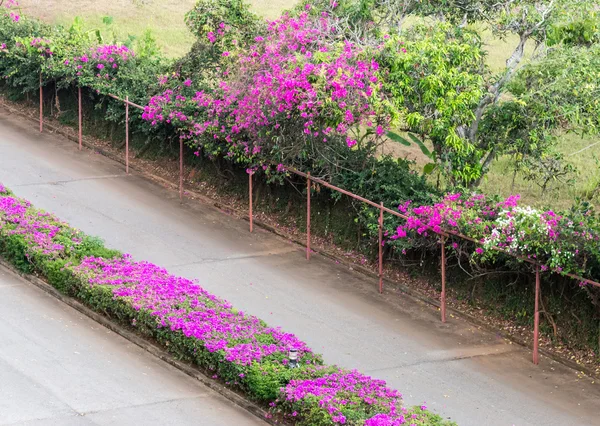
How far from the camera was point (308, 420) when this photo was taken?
1372 cm

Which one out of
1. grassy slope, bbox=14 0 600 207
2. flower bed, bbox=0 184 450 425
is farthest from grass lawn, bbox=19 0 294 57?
flower bed, bbox=0 184 450 425

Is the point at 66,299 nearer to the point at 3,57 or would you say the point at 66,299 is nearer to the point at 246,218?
the point at 246,218

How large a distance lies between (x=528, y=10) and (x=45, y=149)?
11752mm

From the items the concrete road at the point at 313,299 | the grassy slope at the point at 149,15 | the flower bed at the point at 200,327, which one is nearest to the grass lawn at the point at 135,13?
the grassy slope at the point at 149,15

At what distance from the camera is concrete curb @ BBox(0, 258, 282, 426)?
1487cm

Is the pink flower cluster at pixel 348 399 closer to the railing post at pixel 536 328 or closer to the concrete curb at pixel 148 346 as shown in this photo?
the concrete curb at pixel 148 346

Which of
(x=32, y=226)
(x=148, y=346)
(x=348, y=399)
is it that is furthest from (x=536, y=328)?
(x=32, y=226)

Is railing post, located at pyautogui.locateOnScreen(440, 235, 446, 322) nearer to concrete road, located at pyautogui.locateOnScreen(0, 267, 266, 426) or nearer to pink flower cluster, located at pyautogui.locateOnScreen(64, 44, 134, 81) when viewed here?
Answer: concrete road, located at pyautogui.locateOnScreen(0, 267, 266, 426)

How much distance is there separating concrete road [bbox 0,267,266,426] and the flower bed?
38cm

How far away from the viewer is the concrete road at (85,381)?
14406 mm

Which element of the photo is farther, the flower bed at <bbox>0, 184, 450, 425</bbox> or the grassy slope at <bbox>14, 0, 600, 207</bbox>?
the grassy slope at <bbox>14, 0, 600, 207</bbox>

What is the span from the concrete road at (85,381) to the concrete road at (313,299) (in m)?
2.51

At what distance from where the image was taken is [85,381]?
50.4 feet

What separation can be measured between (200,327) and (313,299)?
355cm
